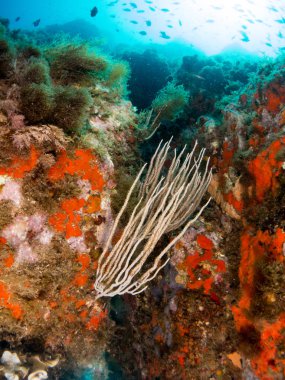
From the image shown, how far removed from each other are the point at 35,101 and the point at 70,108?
404 millimetres

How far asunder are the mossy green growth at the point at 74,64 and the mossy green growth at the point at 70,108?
1351 millimetres

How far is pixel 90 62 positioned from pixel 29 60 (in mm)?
1224

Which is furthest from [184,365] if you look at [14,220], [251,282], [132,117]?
[132,117]

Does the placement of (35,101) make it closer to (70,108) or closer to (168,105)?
(70,108)

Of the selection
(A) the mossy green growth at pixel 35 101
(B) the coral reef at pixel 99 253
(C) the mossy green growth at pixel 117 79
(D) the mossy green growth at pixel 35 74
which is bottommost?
(B) the coral reef at pixel 99 253

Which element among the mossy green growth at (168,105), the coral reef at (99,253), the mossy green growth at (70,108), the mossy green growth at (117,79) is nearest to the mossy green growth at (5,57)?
the coral reef at (99,253)

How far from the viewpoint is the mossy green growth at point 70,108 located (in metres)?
3.15

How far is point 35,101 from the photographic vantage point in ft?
9.68

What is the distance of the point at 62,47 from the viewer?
4.37 m

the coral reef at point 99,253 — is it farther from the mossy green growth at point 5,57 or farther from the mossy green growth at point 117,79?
the mossy green growth at point 117,79

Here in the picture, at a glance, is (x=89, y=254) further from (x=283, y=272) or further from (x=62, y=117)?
(x=283, y=272)

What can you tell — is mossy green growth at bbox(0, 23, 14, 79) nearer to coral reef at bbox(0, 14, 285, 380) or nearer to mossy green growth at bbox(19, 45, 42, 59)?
coral reef at bbox(0, 14, 285, 380)

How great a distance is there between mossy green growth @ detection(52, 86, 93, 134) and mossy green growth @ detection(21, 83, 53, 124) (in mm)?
131

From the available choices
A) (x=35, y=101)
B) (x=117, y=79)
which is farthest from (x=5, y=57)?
(x=117, y=79)
